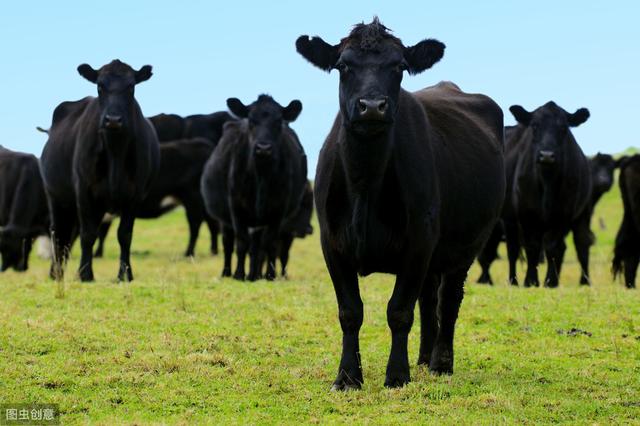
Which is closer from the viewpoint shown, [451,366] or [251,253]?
[451,366]

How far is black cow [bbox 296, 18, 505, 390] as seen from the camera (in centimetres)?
712

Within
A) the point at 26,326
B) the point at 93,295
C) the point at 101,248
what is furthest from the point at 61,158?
the point at 101,248

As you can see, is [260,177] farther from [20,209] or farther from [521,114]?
[20,209]

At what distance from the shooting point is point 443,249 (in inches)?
318

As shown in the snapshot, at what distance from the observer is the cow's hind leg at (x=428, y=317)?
27.9 ft

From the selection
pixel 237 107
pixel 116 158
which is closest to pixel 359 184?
pixel 116 158

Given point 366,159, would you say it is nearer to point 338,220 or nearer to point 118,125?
point 338,220

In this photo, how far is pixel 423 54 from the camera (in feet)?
25.8

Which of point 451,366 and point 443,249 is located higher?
point 443,249

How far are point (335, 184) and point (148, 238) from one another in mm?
32263

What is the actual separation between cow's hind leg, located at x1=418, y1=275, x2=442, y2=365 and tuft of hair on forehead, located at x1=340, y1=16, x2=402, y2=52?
2.23 meters

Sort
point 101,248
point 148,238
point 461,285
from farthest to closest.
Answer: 1. point 148,238
2. point 101,248
3. point 461,285

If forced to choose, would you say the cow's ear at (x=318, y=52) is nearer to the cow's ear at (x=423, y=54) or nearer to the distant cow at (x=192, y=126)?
the cow's ear at (x=423, y=54)

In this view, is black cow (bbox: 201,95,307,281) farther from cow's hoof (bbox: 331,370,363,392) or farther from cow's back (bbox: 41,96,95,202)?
cow's hoof (bbox: 331,370,363,392)
